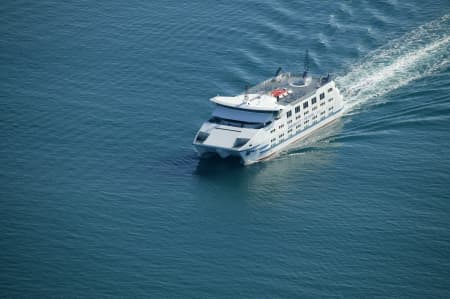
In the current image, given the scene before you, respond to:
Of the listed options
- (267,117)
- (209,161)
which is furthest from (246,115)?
(209,161)

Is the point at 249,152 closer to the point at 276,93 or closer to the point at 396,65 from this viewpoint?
the point at 276,93

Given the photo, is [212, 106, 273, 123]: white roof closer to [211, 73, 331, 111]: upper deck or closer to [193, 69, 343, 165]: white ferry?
[193, 69, 343, 165]: white ferry

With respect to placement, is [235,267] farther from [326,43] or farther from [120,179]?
[326,43]

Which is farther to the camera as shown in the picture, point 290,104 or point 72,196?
point 290,104

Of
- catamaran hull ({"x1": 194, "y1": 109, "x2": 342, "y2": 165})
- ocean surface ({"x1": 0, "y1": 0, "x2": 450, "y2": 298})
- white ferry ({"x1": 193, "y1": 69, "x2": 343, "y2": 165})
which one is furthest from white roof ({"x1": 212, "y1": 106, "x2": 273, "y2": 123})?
ocean surface ({"x1": 0, "y1": 0, "x2": 450, "y2": 298})

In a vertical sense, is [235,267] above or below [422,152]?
below

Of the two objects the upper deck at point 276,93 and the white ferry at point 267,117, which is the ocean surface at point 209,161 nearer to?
the white ferry at point 267,117

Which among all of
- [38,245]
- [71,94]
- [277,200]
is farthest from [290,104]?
[38,245]
